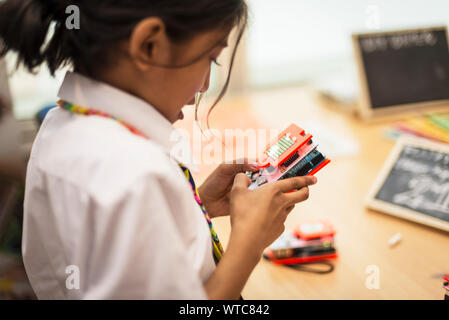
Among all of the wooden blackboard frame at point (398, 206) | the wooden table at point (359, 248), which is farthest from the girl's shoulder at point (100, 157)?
the wooden blackboard frame at point (398, 206)

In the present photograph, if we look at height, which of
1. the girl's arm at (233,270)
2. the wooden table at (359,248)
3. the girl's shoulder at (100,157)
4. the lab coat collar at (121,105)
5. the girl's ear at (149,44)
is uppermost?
the girl's ear at (149,44)

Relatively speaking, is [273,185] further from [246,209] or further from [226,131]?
[226,131]

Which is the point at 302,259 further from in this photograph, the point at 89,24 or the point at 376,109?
the point at 376,109

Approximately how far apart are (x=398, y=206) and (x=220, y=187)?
47 cm

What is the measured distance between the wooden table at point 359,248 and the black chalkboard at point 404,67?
0.16 metres

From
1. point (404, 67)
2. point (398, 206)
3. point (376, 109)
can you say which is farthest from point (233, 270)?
point (404, 67)

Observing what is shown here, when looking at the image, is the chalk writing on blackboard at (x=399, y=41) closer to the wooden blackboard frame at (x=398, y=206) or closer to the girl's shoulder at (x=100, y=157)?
the wooden blackboard frame at (x=398, y=206)

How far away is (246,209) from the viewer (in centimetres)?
61

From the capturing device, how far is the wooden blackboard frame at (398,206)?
0.97 m

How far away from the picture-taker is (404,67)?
147cm

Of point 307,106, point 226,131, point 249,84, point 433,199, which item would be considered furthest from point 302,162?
point 249,84

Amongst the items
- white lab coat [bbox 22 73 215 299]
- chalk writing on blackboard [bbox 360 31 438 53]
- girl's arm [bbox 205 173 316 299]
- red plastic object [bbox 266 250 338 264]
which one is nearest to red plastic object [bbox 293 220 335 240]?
red plastic object [bbox 266 250 338 264]

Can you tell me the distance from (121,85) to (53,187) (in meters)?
0.16
